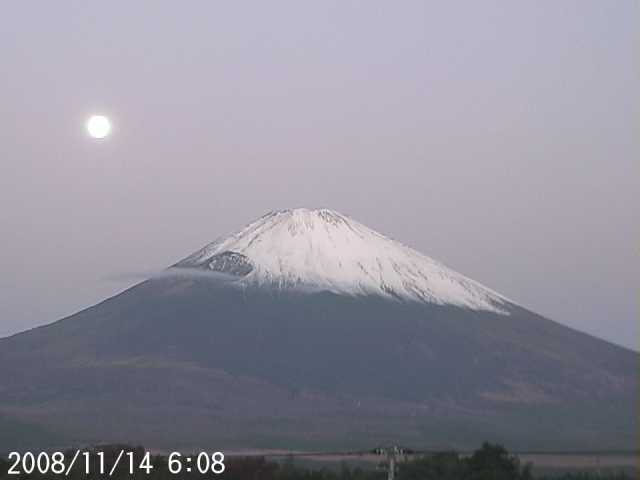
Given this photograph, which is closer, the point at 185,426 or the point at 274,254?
the point at 185,426

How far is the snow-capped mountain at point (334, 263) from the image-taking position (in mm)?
136250

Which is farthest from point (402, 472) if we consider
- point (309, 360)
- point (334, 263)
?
point (334, 263)

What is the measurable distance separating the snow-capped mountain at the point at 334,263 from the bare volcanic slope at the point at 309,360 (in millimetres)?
215

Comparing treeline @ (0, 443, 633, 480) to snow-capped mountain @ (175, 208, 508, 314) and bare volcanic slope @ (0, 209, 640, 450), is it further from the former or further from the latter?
snow-capped mountain @ (175, 208, 508, 314)

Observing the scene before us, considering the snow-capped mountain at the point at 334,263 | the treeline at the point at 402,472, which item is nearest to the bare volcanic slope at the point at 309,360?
the snow-capped mountain at the point at 334,263

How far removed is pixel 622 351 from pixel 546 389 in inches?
505

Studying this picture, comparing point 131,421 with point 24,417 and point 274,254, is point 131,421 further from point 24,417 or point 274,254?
point 274,254

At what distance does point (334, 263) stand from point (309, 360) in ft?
80.7

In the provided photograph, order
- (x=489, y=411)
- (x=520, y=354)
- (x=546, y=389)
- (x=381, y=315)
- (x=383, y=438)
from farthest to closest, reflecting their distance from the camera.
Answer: (x=381, y=315), (x=520, y=354), (x=546, y=389), (x=489, y=411), (x=383, y=438)

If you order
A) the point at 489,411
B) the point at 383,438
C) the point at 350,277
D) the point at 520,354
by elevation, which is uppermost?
the point at 350,277

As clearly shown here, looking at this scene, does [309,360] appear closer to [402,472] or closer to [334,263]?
[334,263]

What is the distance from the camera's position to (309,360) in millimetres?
120750

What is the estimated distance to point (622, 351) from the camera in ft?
395

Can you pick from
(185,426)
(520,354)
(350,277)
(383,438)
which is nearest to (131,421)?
(185,426)
